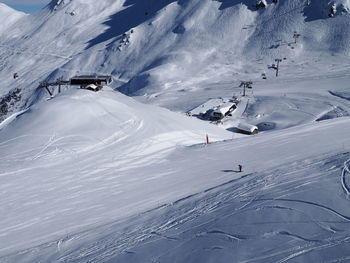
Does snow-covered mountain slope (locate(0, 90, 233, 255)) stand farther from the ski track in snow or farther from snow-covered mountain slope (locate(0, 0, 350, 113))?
snow-covered mountain slope (locate(0, 0, 350, 113))

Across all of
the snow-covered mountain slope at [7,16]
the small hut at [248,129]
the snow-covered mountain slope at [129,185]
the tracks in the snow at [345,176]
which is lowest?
the small hut at [248,129]

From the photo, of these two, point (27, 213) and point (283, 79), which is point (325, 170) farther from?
point (283, 79)

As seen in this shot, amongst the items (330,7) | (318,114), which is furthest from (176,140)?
(330,7)

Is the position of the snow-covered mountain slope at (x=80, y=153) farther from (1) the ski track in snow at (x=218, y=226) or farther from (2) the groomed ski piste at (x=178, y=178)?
(1) the ski track in snow at (x=218, y=226)

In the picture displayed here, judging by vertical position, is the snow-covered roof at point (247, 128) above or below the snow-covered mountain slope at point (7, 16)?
below

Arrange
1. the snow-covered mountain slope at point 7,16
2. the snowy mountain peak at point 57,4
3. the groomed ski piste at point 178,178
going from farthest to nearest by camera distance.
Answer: the snow-covered mountain slope at point 7,16 < the snowy mountain peak at point 57,4 < the groomed ski piste at point 178,178

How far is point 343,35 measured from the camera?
59.4 meters

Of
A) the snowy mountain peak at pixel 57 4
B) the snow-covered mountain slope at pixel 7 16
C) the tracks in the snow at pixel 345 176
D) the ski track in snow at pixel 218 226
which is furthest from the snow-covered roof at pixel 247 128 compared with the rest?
the snow-covered mountain slope at pixel 7 16

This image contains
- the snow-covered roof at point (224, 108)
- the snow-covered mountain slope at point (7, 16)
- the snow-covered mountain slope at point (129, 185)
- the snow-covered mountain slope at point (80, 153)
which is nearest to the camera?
the snow-covered mountain slope at point (129, 185)

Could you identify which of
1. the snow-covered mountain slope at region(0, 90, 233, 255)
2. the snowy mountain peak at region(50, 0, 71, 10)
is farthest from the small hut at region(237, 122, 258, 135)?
the snowy mountain peak at region(50, 0, 71, 10)

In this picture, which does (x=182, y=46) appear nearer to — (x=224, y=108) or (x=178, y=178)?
(x=224, y=108)

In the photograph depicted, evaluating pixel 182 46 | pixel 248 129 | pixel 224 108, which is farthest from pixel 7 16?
pixel 248 129

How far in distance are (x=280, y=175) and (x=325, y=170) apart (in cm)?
127

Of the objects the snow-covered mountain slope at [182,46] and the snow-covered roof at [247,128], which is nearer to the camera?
the snow-covered roof at [247,128]
